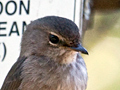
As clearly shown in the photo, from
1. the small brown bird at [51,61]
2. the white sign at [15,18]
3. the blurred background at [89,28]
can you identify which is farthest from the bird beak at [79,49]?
the white sign at [15,18]

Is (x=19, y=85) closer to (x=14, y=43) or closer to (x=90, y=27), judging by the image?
(x=14, y=43)

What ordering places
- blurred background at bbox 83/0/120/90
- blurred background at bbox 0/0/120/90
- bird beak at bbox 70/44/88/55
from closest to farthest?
1. bird beak at bbox 70/44/88/55
2. blurred background at bbox 0/0/120/90
3. blurred background at bbox 83/0/120/90

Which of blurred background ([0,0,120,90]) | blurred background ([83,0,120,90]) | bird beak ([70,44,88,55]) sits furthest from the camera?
blurred background ([83,0,120,90])

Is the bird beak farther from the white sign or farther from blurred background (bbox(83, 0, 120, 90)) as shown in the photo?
blurred background (bbox(83, 0, 120, 90))

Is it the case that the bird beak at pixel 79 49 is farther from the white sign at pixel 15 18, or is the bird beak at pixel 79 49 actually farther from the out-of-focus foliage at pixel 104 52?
the out-of-focus foliage at pixel 104 52

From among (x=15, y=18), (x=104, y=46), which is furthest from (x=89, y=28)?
(x=15, y=18)

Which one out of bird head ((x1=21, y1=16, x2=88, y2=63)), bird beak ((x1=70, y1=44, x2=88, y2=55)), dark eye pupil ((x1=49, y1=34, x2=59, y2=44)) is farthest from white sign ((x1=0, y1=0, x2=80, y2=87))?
bird beak ((x1=70, y1=44, x2=88, y2=55))
